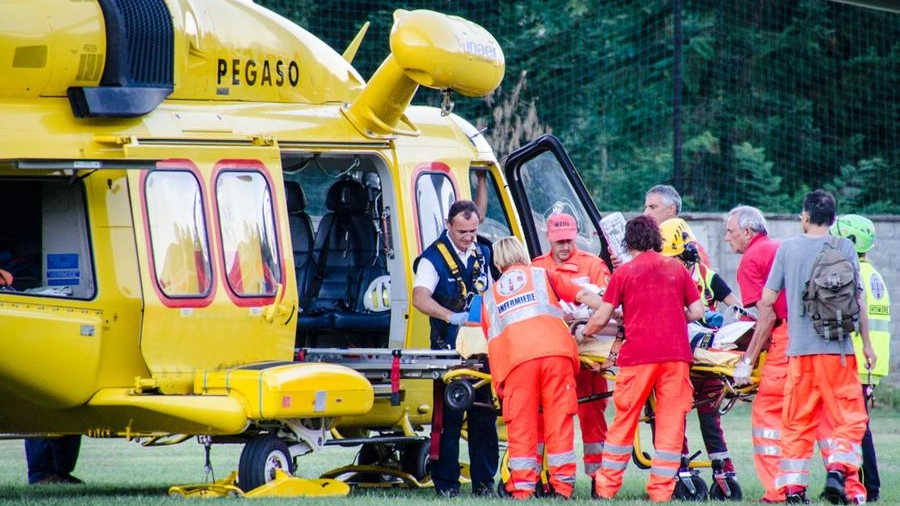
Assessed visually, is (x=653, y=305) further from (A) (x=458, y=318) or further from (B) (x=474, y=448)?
(B) (x=474, y=448)

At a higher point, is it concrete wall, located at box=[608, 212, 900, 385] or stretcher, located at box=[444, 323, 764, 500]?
concrete wall, located at box=[608, 212, 900, 385]

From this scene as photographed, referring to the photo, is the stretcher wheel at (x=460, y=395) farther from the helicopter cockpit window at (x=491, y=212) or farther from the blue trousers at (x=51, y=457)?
the blue trousers at (x=51, y=457)

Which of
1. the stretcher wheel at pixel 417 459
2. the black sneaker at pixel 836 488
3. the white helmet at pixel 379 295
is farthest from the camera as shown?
the white helmet at pixel 379 295

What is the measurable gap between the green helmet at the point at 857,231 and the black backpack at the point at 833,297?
0.85 m

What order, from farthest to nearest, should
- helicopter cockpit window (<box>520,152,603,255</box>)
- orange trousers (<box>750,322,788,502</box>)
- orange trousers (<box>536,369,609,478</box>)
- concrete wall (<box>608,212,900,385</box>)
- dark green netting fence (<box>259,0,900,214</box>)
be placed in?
dark green netting fence (<box>259,0,900,214</box>)
concrete wall (<box>608,212,900,385</box>)
helicopter cockpit window (<box>520,152,603,255</box>)
orange trousers (<box>536,369,609,478</box>)
orange trousers (<box>750,322,788,502</box>)

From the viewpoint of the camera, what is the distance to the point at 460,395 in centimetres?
1025

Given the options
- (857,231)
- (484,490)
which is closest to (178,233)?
(484,490)

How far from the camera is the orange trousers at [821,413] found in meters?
9.38

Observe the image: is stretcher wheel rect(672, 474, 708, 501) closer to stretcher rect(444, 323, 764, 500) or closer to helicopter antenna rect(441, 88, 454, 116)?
stretcher rect(444, 323, 764, 500)

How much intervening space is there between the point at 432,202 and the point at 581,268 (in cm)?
152

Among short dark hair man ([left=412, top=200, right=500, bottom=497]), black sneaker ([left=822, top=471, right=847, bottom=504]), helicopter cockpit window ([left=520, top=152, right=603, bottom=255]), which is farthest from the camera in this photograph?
helicopter cockpit window ([left=520, top=152, right=603, bottom=255])

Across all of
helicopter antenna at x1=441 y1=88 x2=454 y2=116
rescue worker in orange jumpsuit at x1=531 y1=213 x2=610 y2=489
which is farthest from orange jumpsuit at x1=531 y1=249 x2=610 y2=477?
helicopter antenna at x1=441 y1=88 x2=454 y2=116

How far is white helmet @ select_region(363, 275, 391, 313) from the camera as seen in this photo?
1183 centimetres

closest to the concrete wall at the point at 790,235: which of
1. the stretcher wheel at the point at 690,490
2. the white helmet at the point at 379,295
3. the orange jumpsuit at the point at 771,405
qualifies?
the white helmet at the point at 379,295
